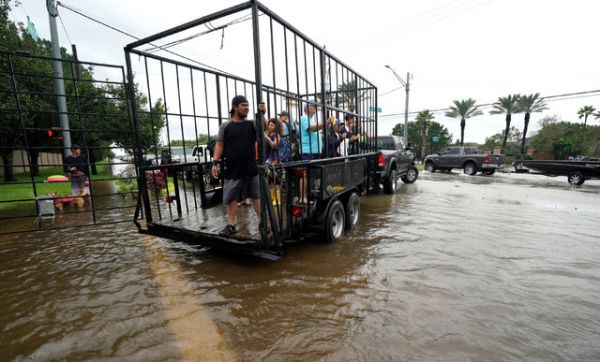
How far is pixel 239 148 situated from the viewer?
374 cm

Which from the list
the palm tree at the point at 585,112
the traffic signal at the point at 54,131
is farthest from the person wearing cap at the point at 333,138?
the palm tree at the point at 585,112

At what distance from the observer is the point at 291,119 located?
4.13 metres

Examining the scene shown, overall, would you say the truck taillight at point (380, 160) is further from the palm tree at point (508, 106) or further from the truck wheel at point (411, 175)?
the palm tree at point (508, 106)

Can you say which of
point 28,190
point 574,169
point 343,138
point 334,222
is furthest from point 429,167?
point 28,190

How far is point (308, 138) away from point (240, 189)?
4.36ft

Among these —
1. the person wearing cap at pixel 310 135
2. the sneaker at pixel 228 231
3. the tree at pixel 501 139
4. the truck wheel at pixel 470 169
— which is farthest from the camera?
the tree at pixel 501 139

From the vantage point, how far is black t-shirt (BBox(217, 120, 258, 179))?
3.74 m

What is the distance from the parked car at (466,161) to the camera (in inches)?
668

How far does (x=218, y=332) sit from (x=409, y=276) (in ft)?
7.47

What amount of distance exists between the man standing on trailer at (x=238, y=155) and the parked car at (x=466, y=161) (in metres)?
17.5

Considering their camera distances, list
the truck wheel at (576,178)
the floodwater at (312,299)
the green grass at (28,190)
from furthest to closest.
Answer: the truck wheel at (576,178) < the green grass at (28,190) < the floodwater at (312,299)

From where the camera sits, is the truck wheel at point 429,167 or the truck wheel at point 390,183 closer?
the truck wheel at point 390,183

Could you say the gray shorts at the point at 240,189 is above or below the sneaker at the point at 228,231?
above

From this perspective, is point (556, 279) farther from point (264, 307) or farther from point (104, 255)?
point (104, 255)
